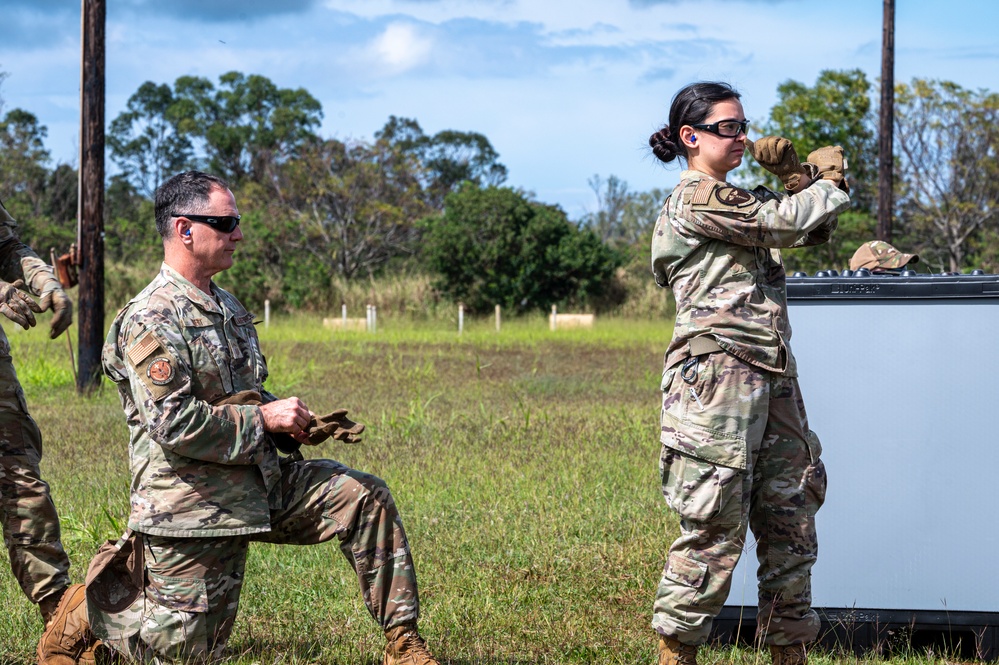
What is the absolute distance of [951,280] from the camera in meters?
4.01

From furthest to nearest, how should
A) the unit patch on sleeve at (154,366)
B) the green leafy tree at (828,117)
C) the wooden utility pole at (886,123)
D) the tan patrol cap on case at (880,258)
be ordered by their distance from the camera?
the green leafy tree at (828,117)
the wooden utility pole at (886,123)
the tan patrol cap on case at (880,258)
the unit patch on sleeve at (154,366)

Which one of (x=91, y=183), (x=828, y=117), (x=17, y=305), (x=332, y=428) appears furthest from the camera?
(x=828, y=117)

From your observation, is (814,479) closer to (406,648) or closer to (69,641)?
(406,648)

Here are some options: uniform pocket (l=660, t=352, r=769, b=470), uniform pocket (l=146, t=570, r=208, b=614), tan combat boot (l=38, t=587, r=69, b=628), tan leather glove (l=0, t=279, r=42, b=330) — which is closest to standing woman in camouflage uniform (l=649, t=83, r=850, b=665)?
uniform pocket (l=660, t=352, r=769, b=470)

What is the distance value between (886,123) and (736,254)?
1402cm

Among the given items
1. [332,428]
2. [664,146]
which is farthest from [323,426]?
[664,146]

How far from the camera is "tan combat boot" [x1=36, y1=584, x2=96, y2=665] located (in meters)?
3.74

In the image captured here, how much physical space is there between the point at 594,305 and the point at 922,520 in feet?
92.0

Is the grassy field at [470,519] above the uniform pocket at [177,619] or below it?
below

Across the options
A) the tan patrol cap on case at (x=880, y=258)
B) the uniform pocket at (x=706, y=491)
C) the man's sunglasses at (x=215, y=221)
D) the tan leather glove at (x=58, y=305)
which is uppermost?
the man's sunglasses at (x=215, y=221)

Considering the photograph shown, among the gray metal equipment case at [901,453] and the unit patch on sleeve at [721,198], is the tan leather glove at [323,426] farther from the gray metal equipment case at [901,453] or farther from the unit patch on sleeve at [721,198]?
the gray metal equipment case at [901,453]

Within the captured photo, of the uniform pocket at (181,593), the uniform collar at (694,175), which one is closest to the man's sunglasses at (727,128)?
the uniform collar at (694,175)

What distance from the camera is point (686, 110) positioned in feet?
11.7

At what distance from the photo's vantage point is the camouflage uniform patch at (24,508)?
409 centimetres
